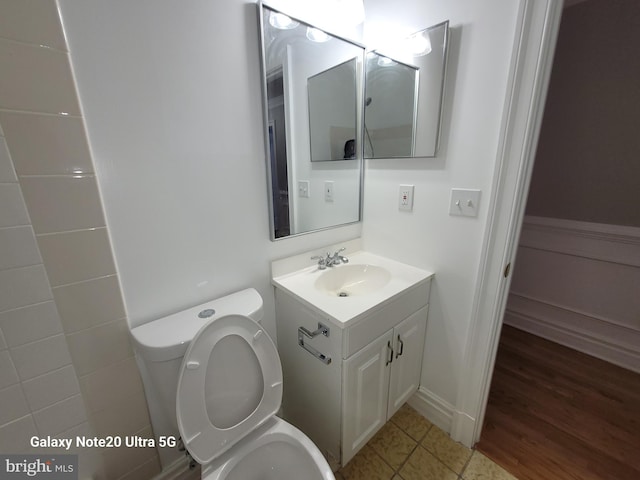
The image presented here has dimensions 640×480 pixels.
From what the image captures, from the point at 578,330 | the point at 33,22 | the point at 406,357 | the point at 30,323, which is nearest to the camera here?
the point at 33,22

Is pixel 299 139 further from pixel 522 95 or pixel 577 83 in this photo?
pixel 577 83

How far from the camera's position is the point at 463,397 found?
1.31 meters

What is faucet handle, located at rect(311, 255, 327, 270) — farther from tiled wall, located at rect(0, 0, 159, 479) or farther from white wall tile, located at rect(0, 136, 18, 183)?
white wall tile, located at rect(0, 136, 18, 183)

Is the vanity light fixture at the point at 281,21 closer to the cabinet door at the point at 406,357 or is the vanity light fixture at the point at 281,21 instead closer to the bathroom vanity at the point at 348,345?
the bathroom vanity at the point at 348,345

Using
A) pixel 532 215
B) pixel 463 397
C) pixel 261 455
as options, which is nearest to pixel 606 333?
pixel 532 215

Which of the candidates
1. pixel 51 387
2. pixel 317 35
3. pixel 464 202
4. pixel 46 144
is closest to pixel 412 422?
pixel 464 202

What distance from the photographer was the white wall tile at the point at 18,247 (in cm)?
68

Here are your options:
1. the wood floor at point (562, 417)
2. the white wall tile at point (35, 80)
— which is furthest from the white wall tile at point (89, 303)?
the wood floor at point (562, 417)

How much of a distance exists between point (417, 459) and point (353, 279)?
90 cm

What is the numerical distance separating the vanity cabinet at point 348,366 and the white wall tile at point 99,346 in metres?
0.60

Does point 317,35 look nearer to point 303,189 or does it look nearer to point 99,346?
point 303,189

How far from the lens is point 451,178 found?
3.84 feet

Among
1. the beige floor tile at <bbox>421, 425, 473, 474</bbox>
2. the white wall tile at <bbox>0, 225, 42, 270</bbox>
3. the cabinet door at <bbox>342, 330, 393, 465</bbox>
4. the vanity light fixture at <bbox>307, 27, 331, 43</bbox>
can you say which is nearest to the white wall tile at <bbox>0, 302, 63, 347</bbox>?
the white wall tile at <bbox>0, 225, 42, 270</bbox>

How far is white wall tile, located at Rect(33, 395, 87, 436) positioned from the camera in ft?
2.68
